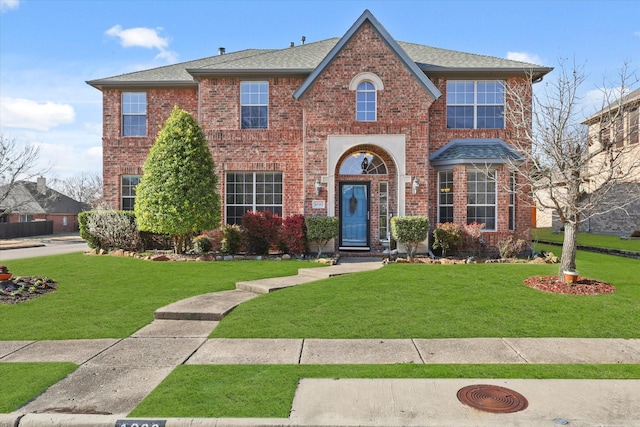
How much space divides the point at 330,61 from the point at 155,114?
7653 millimetres

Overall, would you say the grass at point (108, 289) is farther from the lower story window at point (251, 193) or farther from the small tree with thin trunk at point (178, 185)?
the lower story window at point (251, 193)

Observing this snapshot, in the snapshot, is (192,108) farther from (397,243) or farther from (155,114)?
(397,243)

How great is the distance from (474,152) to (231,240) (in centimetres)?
893

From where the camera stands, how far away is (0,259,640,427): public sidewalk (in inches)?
159

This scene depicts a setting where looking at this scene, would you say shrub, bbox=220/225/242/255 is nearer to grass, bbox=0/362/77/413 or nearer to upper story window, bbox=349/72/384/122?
upper story window, bbox=349/72/384/122

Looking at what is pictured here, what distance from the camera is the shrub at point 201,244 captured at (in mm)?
15598

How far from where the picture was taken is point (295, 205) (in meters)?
16.8

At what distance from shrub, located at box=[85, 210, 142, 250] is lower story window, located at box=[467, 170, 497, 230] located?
1174 centimetres

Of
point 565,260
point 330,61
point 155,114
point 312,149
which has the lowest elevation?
point 565,260

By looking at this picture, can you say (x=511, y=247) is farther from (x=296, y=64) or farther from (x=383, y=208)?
(x=296, y=64)

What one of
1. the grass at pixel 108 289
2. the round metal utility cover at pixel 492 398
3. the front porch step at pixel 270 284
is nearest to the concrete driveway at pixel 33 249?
the grass at pixel 108 289

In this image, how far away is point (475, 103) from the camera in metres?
16.5

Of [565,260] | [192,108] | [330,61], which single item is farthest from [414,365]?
[192,108]

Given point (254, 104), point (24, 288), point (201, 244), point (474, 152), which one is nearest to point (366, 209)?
point (474, 152)
